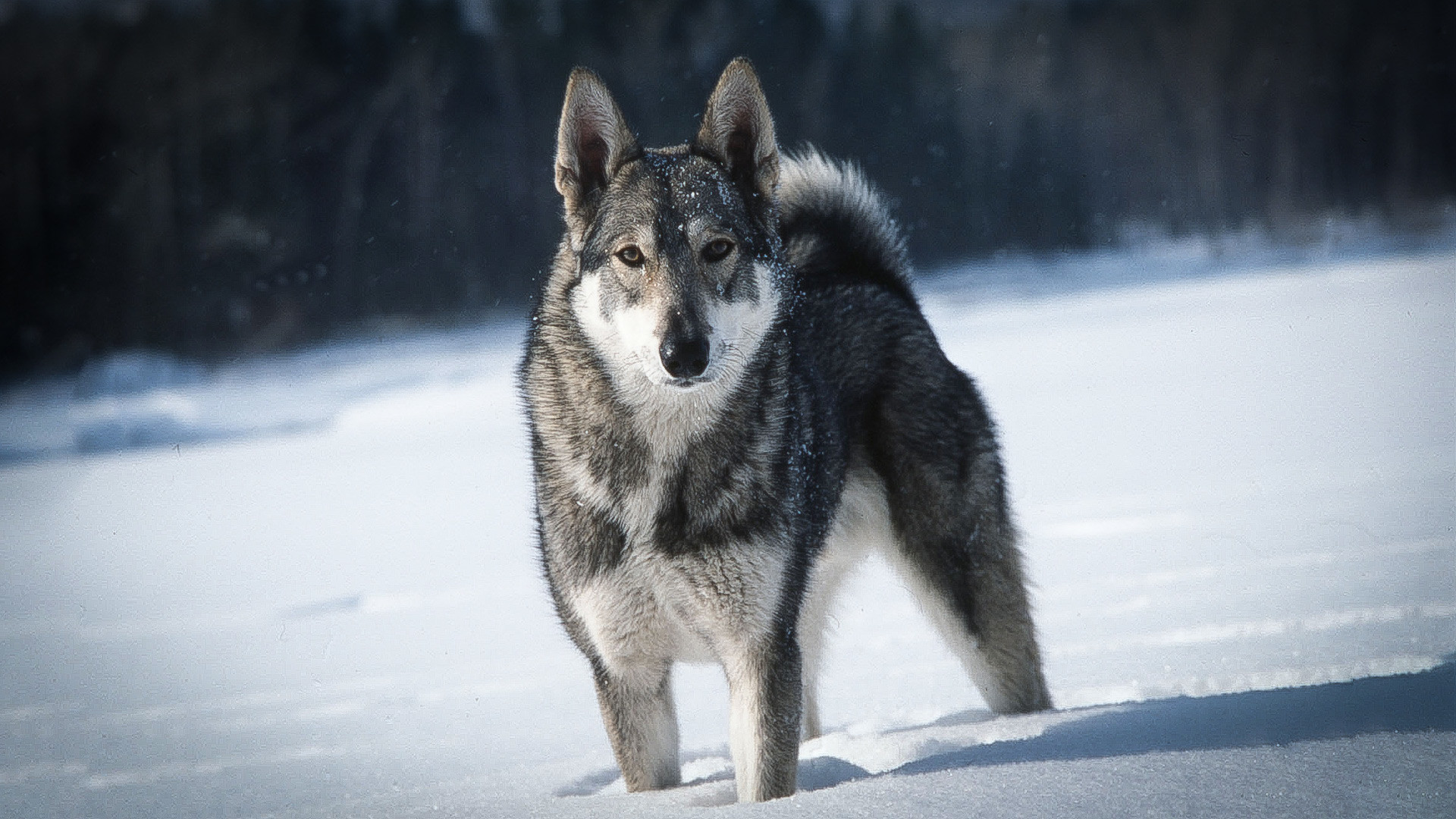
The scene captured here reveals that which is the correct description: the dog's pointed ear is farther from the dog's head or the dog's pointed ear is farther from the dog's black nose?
the dog's black nose

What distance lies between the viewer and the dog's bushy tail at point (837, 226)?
140 inches

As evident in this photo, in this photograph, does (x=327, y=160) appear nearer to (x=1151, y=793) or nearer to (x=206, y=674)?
(x=206, y=674)

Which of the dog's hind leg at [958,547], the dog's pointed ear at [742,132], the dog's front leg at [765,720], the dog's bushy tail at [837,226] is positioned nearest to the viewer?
the dog's front leg at [765,720]

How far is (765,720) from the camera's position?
2285mm

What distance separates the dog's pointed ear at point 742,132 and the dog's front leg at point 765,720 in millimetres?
1217

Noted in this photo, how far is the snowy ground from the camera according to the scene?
2.35 metres

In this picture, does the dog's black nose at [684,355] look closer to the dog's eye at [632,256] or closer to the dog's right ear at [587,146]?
the dog's eye at [632,256]

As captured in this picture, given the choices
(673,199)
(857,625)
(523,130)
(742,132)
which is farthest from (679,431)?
(523,130)

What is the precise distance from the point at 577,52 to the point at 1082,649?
15856 millimetres

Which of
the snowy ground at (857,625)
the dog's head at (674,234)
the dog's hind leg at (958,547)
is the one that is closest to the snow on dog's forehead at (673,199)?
the dog's head at (674,234)

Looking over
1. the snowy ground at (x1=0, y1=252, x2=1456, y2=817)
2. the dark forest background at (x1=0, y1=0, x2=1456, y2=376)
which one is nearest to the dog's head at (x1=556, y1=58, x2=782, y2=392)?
the snowy ground at (x1=0, y1=252, x2=1456, y2=817)

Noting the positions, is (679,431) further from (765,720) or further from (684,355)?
(765,720)

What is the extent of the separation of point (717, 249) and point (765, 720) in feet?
3.69

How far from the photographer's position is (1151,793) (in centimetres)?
194
